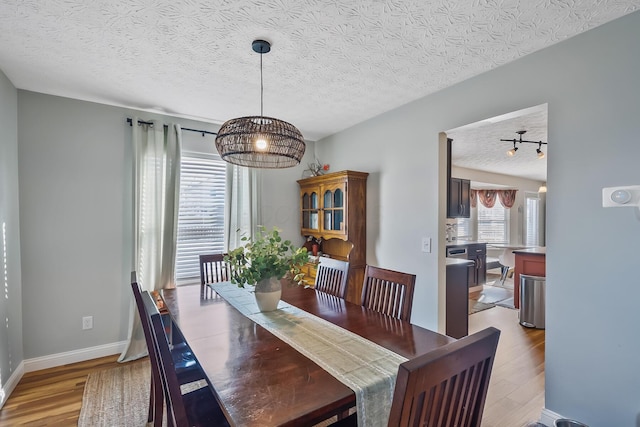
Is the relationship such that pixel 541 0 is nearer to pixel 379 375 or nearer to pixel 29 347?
pixel 379 375

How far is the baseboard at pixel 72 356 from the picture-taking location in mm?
2704

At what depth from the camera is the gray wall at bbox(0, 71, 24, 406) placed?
2281 millimetres

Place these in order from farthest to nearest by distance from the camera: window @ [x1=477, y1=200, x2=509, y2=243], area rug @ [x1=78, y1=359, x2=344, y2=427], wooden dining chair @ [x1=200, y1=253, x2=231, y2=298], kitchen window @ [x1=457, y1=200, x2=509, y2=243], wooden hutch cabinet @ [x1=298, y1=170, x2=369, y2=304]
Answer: window @ [x1=477, y1=200, x2=509, y2=243] → kitchen window @ [x1=457, y1=200, x2=509, y2=243] → wooden hutch cabinet @ [x1=298, y1=170, x2=369, y2=304] → wooden dining chair @ [x1=200, y1=253, x2=231, y2=298] → area rug @ [x1=78, y1=359, x2=344, y2=427]

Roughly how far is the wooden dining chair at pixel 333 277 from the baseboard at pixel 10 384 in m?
2.40

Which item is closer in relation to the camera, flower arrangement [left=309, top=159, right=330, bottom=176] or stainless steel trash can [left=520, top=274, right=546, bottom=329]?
stainless steel trash can [left=520, top=274, right=546, bottom=329]

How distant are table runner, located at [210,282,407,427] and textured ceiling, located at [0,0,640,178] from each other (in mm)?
1665

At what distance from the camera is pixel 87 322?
2914 millimetres

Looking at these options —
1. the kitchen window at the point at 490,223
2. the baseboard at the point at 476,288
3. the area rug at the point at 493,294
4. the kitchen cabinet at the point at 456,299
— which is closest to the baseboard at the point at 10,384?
the kitchen cabinet at the point at 456,299

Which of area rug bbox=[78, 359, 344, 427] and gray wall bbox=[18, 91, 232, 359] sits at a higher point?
gray wall bbox=[18, 91, 232, 359]

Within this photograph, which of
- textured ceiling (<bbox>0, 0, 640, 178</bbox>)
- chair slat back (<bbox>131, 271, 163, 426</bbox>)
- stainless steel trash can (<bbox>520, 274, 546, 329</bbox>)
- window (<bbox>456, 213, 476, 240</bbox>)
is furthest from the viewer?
window (<bbox>456, 213, 476, 240</bbox>)

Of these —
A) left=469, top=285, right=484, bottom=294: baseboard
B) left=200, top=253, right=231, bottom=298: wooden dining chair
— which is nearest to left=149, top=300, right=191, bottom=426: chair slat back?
left=200, top=253, right=231, bottom=298: wooden dining chair

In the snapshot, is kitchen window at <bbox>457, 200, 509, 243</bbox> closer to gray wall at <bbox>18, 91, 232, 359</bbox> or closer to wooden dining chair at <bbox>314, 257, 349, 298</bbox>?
wooden dining chair at <bbox>314, 257, 349, 298</bbox>

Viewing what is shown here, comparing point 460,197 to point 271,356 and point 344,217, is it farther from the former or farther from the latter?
point 271,356

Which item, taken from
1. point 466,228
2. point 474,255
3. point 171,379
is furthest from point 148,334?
point 466,228
